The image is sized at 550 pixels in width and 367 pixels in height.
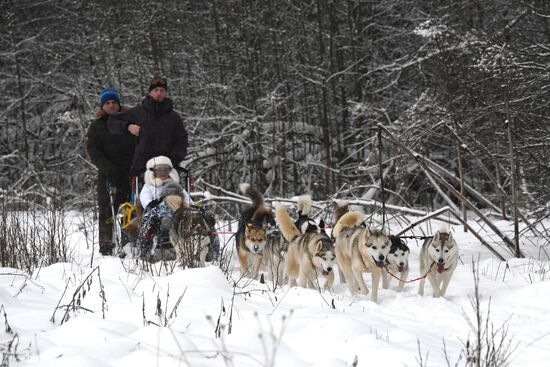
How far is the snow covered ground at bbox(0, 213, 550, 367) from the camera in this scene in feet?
8.39

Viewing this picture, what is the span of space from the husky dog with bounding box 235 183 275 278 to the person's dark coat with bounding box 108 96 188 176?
3.36 ft

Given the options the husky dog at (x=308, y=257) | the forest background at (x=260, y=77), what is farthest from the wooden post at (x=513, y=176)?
the forest background at (x=260, y=77)

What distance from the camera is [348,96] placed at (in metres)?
13.8

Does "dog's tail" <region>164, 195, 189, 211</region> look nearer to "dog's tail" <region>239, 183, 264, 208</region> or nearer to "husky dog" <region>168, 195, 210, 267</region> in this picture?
"husky dog" <region>168, 195, 210, 267</region>

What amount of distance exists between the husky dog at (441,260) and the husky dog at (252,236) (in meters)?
1.67

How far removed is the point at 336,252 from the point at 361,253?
41 cm

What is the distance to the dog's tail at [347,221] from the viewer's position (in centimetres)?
565

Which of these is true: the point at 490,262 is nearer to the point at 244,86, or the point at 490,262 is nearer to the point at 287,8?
the point at 244,86

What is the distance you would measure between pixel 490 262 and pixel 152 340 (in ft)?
13.9

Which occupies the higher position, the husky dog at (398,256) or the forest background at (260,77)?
the forest background at (260,77)

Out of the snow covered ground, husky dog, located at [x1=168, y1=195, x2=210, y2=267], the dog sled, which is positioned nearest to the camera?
the snow covered ground

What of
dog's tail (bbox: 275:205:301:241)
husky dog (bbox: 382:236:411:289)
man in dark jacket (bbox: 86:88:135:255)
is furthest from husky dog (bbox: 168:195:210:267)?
husky dog (bbox: 382:236:411:289)

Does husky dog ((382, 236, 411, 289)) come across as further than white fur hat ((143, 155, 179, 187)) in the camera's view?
No

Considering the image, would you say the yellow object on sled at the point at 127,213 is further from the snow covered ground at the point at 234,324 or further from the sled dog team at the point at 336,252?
the snow covered ground at the point at 234,324
